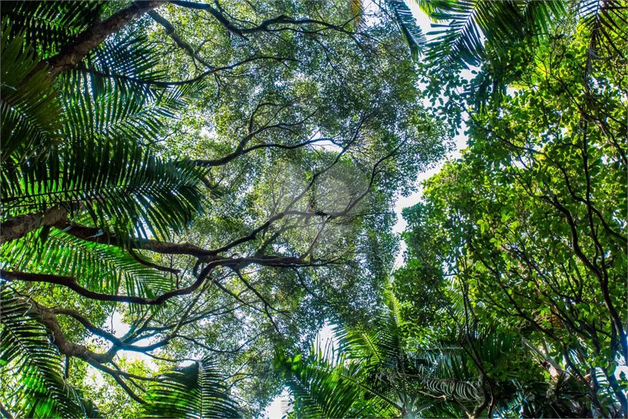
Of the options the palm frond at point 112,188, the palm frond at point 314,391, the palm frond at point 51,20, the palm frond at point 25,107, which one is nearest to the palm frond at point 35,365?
the palm frond at point 112,188

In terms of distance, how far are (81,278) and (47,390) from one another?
3.84ft

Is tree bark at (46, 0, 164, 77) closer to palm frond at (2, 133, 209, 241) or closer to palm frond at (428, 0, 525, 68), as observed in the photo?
palm frond at (2, 133, 209, 241)

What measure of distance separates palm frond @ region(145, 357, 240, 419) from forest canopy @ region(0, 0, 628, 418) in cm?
1

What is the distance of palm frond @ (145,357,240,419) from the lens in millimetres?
2854

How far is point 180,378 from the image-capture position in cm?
296

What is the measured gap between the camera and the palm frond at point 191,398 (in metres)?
2.85

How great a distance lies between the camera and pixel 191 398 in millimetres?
2895

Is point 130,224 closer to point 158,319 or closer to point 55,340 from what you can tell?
point 55,340

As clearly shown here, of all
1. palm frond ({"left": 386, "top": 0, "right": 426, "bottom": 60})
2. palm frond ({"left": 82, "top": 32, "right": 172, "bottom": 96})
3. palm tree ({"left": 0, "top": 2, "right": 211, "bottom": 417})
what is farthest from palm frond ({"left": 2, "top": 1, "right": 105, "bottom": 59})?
palm frond ({"left": 386, "top": 0, "right": 426, "bottom": 60})

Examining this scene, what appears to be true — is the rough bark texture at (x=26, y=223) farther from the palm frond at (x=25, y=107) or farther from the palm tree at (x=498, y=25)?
the palm tree at (x=498, y=25)

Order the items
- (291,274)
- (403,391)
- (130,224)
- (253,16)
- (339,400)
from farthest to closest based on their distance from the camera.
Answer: (253,16) < (291,274) < (403,391) < (339,400) < (130,224)

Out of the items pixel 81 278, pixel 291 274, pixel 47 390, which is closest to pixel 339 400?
pixel 47 390

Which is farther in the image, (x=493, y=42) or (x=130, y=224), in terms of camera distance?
(x=493, y=42)

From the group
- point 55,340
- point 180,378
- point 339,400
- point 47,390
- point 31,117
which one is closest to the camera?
point 31,117
